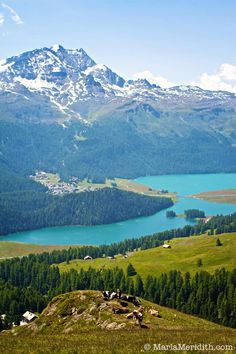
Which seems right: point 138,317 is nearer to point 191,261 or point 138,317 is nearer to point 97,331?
point 97,331

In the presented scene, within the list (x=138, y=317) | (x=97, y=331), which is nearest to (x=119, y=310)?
(x=138, y=317)

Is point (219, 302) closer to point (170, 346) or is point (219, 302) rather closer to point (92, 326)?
point (92, 326)

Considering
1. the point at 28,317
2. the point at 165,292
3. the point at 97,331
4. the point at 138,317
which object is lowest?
the point at 28,317

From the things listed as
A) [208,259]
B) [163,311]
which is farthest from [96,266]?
[163,311]

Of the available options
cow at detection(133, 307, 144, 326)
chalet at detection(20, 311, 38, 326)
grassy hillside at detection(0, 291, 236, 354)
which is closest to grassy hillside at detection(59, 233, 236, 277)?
chalet at detection(20, 311, 38, 326)

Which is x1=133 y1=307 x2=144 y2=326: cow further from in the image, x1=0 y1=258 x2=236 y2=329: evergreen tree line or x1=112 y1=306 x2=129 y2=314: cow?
x1=0 y1=258 x2=236 y2=329: evergreen tree line

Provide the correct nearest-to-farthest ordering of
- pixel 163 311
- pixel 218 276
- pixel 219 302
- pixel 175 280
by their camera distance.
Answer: pixel 163 311 → pixel 219 302 → pixel 218 276 → pixel 175 280

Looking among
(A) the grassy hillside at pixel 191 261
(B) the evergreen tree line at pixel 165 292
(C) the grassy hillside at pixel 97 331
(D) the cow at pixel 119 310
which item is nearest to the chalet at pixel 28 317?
(B) the evergreen tree line at pixel 165 292

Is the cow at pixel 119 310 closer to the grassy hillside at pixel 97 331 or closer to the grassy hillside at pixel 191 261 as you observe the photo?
the grassy hillside at pixel 97 331
